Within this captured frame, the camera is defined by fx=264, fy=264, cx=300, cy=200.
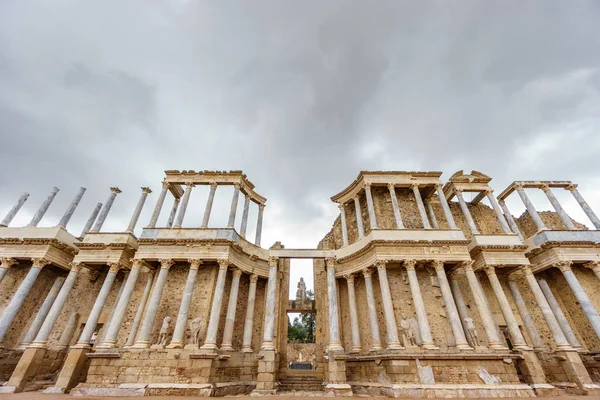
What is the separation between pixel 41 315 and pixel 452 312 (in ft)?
77.0

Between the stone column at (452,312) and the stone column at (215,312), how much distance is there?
471 inches

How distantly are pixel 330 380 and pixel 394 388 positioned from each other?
2.77 m

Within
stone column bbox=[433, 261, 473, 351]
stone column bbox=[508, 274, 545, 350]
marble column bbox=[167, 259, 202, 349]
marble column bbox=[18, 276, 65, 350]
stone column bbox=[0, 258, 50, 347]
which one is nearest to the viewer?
stone column bbox=[433, 261, 473, 351]

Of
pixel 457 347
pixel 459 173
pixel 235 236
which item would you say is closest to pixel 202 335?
pixel 235 236

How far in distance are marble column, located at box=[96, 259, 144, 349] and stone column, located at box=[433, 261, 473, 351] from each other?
17178 mm

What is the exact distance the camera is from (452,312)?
541 inches

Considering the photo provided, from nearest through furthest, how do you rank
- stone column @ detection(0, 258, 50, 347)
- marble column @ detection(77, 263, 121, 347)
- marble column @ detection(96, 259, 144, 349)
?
marble column @ detection(96, 259, 144, 349) → marble column @ detection(77, 263, 121, 347) → stone column @ detection(0, 258, 50, 347)

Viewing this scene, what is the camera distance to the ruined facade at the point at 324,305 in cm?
1221

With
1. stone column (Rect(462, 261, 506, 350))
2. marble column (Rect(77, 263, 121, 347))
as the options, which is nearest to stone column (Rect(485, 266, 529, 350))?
stone column (Rect(462, 261, 506, 350))

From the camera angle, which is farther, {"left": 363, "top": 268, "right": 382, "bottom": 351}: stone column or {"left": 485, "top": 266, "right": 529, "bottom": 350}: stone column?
{"left": 363, "top": 268, "right": 382, "bottom": 351}: stone column

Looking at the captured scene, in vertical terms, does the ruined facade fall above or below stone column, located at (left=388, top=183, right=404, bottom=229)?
below

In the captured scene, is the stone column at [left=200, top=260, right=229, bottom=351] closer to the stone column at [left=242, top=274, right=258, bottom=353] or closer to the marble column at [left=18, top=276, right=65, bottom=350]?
the stone column at [left=242, top=274, right=258, bottom=353]

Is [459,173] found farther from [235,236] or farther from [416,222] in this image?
[235,236]

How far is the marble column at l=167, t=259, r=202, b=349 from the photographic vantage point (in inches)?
518
